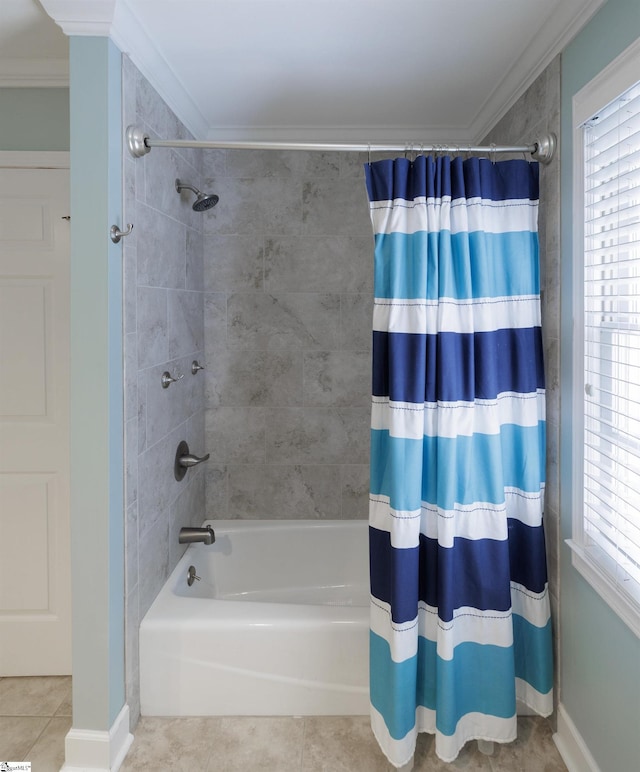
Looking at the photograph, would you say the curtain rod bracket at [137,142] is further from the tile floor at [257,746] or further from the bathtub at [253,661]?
the tile floor at [257,746]

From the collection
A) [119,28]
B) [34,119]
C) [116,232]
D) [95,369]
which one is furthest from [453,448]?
[34,119]

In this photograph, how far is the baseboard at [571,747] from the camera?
1883mm

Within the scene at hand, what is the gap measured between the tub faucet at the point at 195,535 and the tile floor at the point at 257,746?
727mm

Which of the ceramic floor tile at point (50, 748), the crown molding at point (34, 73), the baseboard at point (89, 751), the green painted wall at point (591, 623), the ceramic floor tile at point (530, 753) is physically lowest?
the ceramic floor tile at point (50, 748)

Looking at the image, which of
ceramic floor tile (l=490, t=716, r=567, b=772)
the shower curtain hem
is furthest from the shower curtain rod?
ceramic floor tile (l=490, t=716, r=567, b=772)

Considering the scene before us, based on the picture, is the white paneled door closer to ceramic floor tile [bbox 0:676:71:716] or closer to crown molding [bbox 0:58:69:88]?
ceramic floor tile [bbox 0:676:71:716]

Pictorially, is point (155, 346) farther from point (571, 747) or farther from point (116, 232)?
point (571, 747)

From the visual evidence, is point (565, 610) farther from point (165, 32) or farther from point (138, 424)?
point (165, 32)

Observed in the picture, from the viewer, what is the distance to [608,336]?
5.91 feet

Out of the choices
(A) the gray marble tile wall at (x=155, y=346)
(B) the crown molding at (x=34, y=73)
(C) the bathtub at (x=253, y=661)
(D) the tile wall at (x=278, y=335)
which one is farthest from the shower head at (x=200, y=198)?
(C) the bathtub at (x=253, y=661)

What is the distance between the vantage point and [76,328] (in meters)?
1.97

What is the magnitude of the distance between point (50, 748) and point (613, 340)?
2.30 m

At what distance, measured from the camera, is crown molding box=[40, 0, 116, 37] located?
1842 millimetres

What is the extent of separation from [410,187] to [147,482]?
1.42 metres
